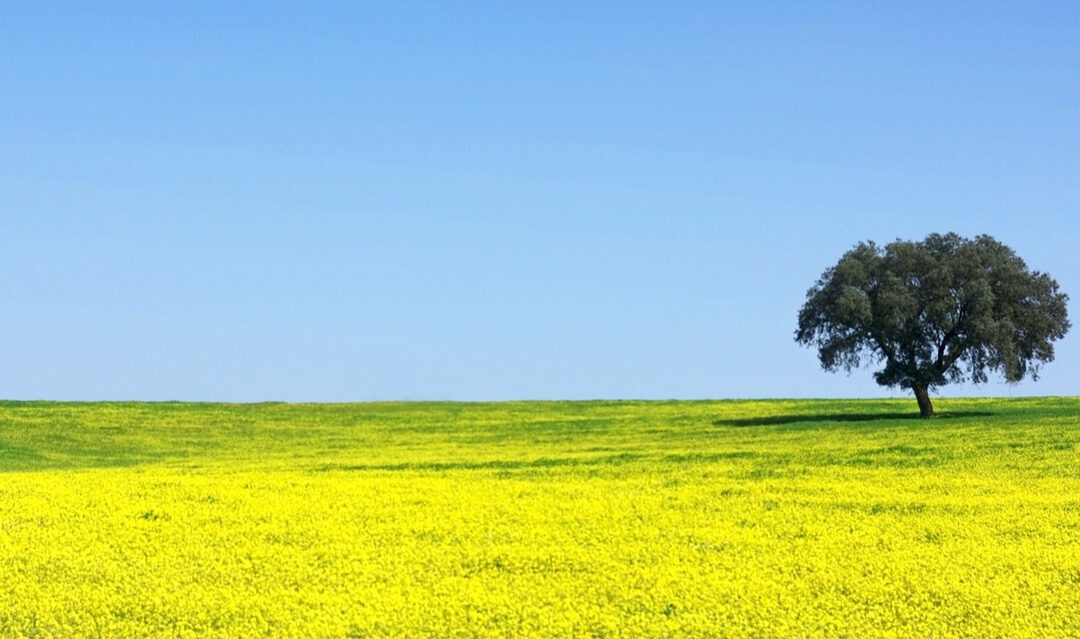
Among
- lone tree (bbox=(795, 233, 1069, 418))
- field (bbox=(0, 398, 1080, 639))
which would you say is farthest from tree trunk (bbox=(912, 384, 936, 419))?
field (bbox=(0, 398, 1080, 639))

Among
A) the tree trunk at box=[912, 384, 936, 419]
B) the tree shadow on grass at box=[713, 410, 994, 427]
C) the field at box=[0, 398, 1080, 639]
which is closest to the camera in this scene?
the field at box=[0, 398, 1080, 639]

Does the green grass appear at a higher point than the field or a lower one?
higher

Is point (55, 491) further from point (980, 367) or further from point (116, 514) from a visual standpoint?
point (980, 367)

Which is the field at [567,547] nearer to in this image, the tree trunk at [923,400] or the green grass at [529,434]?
the green grass at [529,434]

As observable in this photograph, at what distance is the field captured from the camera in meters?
15.9

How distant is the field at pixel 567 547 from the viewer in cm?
1588

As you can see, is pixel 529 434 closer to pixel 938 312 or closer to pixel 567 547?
pixel 938 312

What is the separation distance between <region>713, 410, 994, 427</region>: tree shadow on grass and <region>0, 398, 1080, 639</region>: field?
72.6 feet

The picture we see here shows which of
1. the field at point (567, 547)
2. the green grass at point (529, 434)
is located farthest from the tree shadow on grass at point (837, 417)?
the field at point (567, 547)

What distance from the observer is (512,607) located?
16.2 m

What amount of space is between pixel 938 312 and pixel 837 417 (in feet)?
26.8

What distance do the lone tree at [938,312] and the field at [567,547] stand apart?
2428 centimetres

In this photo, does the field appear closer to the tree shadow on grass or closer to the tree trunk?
the tree shadow on grass

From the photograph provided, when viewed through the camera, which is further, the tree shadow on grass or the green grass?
the tree shadow on grass
